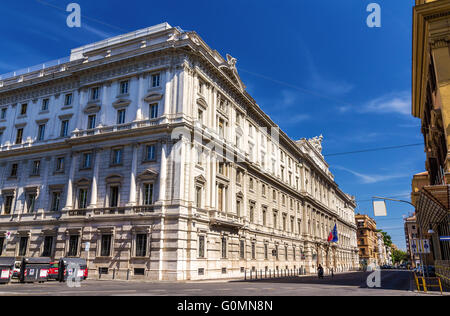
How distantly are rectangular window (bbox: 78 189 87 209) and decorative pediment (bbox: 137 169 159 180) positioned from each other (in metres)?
7.13

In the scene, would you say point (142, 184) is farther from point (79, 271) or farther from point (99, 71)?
point (99, 71)

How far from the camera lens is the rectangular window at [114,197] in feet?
117

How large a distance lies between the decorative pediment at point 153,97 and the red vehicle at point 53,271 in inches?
688

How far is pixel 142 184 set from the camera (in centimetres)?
3494

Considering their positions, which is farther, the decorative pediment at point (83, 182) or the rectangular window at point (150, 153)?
the decorative pediment at point (83, 182)

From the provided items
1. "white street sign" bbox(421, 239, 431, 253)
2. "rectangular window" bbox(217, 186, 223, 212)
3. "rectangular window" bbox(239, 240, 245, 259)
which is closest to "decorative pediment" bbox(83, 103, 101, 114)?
"rectangular window" bbox(217, 186, 223, 212)

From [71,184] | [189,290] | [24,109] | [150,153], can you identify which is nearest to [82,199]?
[71,184]

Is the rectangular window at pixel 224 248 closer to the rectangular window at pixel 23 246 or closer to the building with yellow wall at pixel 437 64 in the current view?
the building with yellow wall at pixel 437 64

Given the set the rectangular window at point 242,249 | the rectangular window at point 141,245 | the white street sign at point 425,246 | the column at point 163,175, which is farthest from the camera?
the rectangular window at point 242,249

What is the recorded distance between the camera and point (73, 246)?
36281mm

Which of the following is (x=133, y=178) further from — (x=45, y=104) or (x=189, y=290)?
(x=45, y=104)

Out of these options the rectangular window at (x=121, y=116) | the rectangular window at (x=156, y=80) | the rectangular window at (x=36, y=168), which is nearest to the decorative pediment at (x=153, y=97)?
the rectangular window at (x=156, y=80)

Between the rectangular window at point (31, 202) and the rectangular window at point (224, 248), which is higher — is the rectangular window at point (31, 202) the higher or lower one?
the higher one

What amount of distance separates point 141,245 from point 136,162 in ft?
26.2
